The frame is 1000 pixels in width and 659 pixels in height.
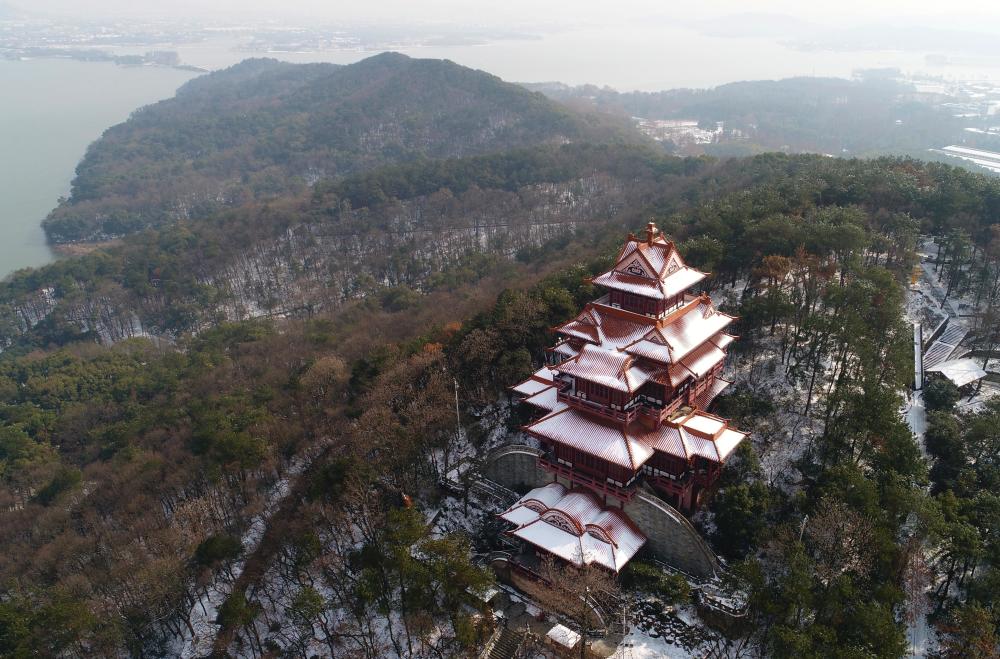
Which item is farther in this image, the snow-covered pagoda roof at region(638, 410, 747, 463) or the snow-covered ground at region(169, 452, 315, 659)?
the snow-covered ground at region(169, 452, 315, 659)

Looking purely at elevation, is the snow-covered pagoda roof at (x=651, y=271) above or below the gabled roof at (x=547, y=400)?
above

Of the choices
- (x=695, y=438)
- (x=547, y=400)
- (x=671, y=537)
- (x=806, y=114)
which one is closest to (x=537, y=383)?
(x=547, y=400)

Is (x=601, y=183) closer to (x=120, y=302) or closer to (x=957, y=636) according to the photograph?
(x=120, y=302)

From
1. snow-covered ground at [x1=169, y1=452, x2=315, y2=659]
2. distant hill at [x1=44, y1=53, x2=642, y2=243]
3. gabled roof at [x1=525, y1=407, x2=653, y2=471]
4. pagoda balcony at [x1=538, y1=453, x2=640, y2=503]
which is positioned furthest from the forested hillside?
distant hill at [x1=44, y1=53, x2=642, y2=243]

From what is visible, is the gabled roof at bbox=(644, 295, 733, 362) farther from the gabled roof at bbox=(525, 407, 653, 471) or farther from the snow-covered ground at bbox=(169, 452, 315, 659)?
the snow-covered ground at bbox=(169, 452, 315, 659)

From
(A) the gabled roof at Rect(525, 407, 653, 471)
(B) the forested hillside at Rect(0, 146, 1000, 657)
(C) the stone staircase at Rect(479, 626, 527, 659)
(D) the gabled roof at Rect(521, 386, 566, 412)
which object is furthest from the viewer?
(D) the gabled roof at Rect(521, 386, 566, 412)

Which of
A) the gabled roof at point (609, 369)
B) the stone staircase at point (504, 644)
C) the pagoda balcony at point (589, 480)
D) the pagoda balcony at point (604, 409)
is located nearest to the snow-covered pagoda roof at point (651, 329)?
the gabled roof at point (609, 369)

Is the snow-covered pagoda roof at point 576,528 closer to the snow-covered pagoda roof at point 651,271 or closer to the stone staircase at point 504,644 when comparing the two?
the stone staircase at point 504,644
